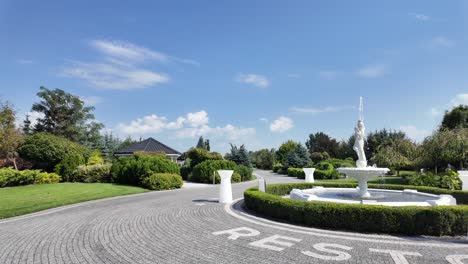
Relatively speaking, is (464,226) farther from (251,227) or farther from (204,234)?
(204,234)

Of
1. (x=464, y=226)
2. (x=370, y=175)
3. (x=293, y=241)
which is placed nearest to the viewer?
(x=293, y=241)

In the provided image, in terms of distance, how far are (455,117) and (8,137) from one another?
2133 inches

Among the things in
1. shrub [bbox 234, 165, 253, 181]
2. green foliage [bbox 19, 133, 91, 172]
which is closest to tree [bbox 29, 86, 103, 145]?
green foliage [bbox 19, 133, 91, 172]

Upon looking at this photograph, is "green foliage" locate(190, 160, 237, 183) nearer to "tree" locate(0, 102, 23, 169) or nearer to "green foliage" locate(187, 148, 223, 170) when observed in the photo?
"green foliage" locate(187, 148, 223, 170)

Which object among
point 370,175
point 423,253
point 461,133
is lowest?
point 423,253

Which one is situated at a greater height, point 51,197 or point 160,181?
point 160,181

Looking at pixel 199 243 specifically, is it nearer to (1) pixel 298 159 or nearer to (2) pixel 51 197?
(2) pixel 51 197

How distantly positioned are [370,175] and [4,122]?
31133 millimetres

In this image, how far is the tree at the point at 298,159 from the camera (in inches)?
1788

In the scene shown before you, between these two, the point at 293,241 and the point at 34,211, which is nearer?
the point at 293,241

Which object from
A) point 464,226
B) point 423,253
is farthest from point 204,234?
point 464,226

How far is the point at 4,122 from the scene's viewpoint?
2750cm

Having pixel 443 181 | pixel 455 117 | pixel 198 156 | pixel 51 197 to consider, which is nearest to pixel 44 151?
pixel 51 197

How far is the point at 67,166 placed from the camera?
25344 mm
